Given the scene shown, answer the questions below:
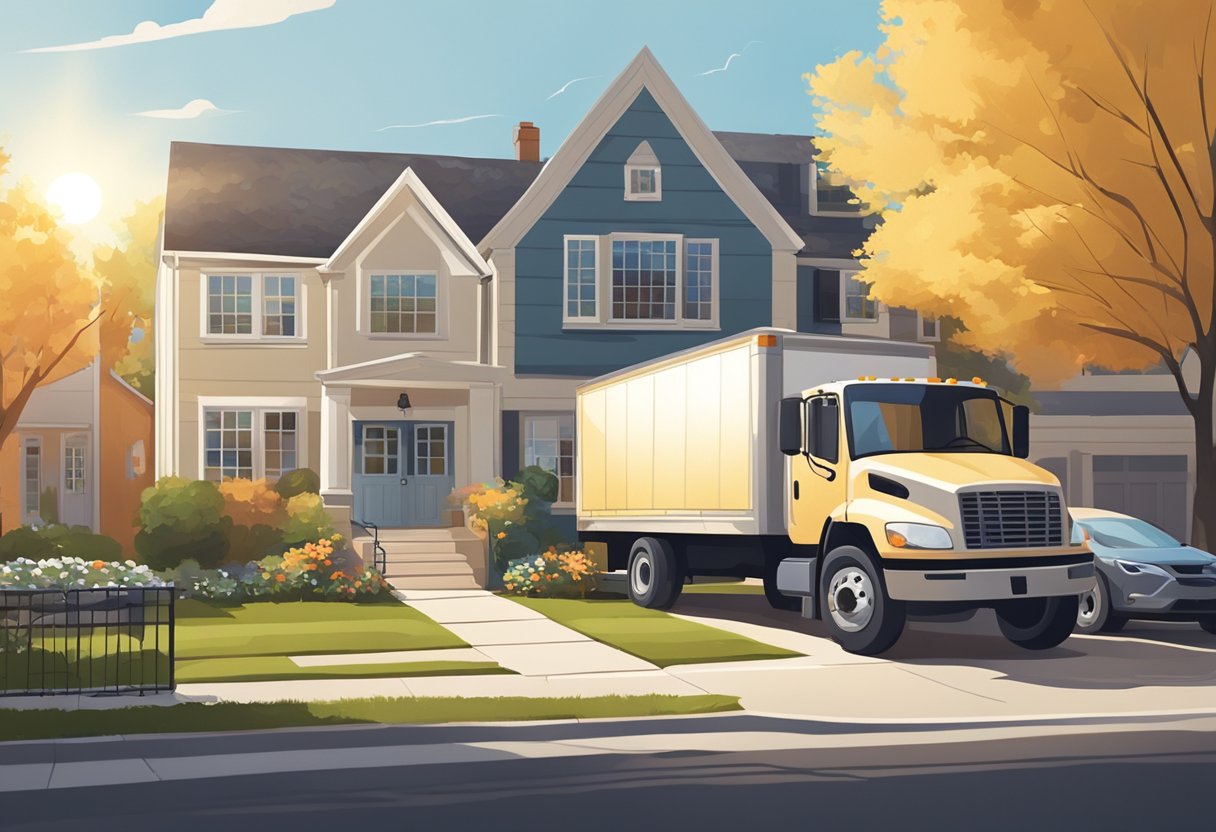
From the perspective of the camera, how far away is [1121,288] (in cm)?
2189

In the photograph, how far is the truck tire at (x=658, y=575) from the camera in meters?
20.9

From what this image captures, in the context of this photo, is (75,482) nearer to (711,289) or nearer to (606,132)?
(606,132)

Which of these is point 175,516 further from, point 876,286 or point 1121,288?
point 1121,288

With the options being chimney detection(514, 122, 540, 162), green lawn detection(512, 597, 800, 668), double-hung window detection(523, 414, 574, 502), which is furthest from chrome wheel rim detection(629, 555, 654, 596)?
chimney detection(514, 122, 540, 162)

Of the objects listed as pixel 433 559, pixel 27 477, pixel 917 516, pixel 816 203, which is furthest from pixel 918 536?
pixel 27 477

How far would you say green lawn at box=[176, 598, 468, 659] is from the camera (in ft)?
54.4

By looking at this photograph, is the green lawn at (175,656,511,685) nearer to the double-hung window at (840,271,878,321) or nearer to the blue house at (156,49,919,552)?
the blue house at (156,49,919,552)

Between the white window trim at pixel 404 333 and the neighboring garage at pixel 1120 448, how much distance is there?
13.6 meters

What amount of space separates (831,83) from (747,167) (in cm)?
927

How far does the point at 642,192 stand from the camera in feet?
102

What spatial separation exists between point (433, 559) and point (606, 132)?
10.3 metres

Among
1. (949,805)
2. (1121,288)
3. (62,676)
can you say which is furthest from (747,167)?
(949,805)

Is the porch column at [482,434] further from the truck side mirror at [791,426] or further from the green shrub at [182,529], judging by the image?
the truck side mirror at [791,426]

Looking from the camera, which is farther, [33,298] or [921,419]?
[33,298]
